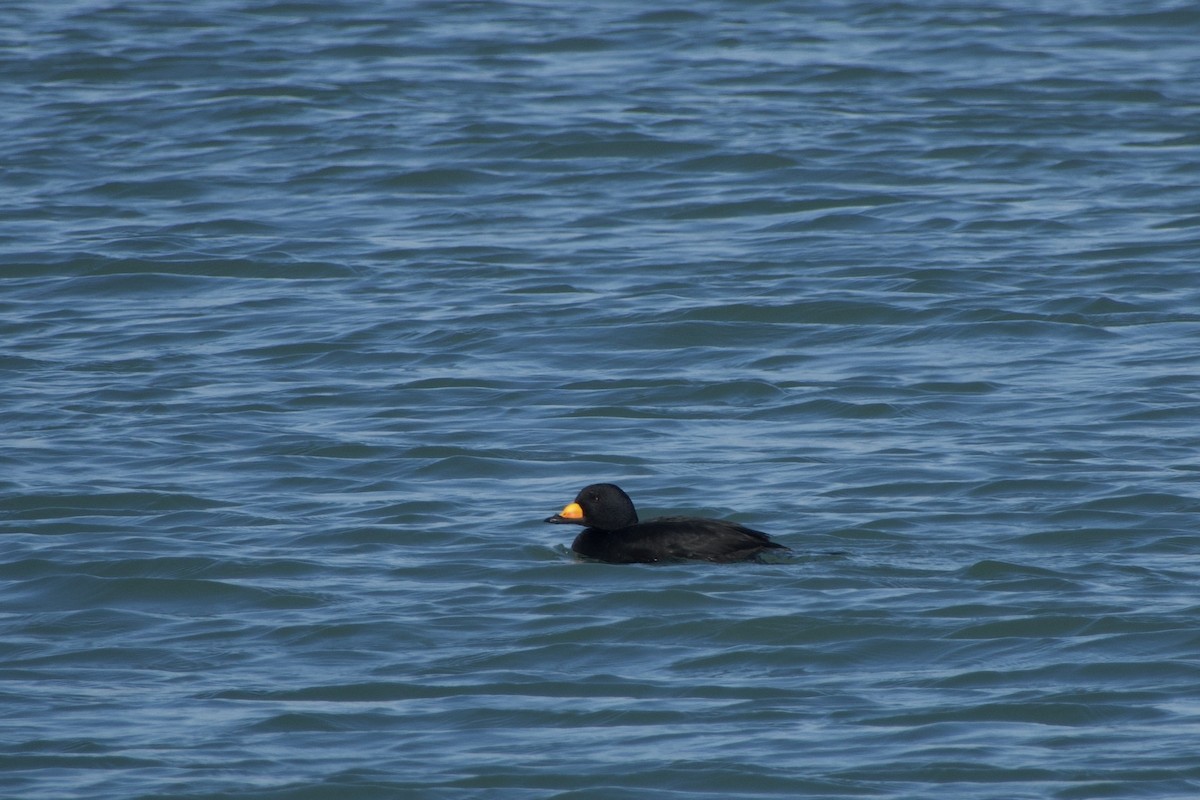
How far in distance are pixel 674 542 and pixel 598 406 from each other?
2962mm

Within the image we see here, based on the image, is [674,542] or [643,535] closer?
[674,542]

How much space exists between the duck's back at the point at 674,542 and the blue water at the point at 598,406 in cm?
9

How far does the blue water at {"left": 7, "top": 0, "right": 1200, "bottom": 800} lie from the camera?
24.9ft

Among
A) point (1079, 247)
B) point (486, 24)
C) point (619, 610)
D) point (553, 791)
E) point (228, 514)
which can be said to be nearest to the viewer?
point (553, 791)

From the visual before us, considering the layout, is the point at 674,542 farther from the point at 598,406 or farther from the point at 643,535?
the point at 598,406

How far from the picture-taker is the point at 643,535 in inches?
381

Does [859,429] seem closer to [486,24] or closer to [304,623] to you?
[304,623]

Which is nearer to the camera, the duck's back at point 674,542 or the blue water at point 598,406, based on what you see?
the blue water at point 598,406

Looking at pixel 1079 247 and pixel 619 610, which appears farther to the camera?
pixel 1079 247

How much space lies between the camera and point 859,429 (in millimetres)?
11805

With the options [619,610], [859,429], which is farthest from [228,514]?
[859,429]

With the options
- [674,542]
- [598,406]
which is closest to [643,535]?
[674,542]

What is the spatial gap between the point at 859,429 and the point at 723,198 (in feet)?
20.4

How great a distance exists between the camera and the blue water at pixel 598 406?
7578 mm
